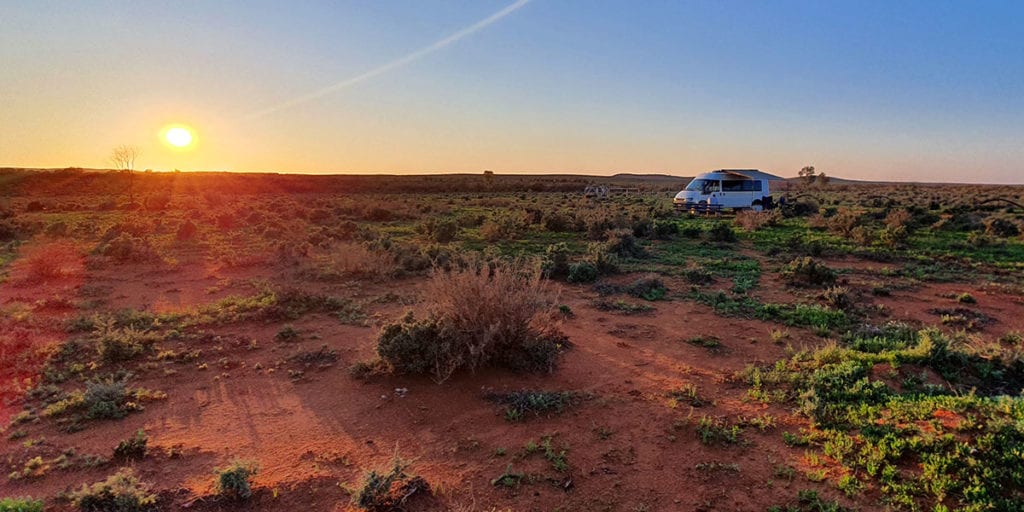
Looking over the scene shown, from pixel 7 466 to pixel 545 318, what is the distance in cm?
496

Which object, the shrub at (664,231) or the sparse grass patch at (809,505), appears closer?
the sparse grass patch at (809,505)

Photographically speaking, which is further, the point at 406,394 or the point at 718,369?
the point at 718,369

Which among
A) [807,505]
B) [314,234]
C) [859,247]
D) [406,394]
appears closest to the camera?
[807,505]

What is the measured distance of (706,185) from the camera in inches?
1025

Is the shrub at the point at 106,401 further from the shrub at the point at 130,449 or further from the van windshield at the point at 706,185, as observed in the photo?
the van windshield at the point at 706,185

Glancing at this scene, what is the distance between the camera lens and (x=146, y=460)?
421 cm

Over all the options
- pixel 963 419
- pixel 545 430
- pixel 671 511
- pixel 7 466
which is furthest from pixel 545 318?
Result: pixel 7 466

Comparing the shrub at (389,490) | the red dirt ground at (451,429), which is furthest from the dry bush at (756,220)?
the shrub at (389,490)

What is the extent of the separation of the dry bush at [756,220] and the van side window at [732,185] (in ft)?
13.3

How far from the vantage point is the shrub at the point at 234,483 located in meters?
3.63

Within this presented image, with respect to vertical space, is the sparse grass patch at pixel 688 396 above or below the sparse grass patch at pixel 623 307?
below

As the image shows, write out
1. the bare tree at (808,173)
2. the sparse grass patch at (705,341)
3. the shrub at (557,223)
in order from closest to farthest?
the sparse grass patch at (705,341) < the shrub at (557,223) < the bare tree at (808,173)

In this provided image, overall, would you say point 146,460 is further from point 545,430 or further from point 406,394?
point 545,430

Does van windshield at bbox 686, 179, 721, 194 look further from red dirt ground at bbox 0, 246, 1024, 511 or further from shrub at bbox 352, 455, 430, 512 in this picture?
shrub at bbox 352, 455, 430, 512
